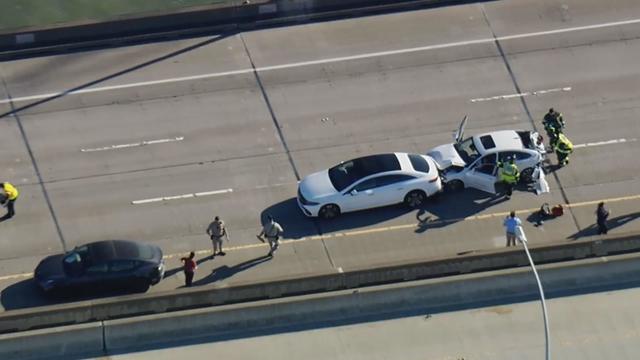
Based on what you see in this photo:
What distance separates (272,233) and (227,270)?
1.70 meters

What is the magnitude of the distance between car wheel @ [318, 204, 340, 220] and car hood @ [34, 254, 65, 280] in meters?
7.69

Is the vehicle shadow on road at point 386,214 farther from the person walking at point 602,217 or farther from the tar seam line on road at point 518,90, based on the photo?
the person walking at point 602,217

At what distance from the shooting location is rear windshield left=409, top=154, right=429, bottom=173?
148 feet

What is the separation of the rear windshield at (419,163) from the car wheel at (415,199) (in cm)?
65

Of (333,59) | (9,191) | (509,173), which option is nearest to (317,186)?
(509,173)

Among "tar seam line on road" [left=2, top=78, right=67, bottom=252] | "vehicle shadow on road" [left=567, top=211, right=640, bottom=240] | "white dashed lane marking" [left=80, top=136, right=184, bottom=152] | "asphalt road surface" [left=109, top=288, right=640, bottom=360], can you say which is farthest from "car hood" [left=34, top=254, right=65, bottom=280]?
"vehicle shadow on road" [left=567, top=211, right=640, bottom=240]

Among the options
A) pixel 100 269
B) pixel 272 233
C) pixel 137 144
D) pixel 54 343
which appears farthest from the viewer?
pixel 137 144

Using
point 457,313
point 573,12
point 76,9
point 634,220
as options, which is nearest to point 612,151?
point 634,220

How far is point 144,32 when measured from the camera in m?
52.7

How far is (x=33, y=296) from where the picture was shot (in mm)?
42250

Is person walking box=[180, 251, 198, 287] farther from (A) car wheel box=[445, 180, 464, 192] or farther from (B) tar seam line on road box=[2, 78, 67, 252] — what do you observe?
(A) car wheel box=[445, 180, 464, 192]

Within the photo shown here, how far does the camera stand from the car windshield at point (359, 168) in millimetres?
44781

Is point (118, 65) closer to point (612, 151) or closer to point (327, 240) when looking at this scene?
point (327, 240)

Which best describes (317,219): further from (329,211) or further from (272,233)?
(272,233)
